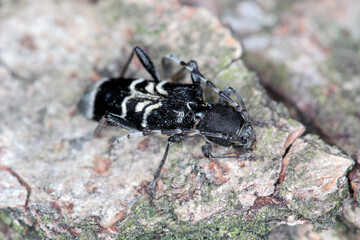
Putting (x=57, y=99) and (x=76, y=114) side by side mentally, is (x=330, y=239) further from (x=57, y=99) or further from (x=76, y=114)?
(x=57, y=99)

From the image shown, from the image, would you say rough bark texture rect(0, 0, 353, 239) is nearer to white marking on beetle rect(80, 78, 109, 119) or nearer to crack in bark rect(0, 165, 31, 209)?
crack in bark rect(0, 165, 31, 209)

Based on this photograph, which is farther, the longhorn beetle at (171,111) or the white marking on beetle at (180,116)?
the white marking on beetle at (180,116)

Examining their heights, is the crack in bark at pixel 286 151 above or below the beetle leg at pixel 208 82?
below

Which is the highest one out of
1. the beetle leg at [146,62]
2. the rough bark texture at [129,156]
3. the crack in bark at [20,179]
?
the beetle leg at [146,62]

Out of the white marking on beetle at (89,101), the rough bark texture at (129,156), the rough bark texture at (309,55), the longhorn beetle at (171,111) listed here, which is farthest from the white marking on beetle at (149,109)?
the rough bark texture at (309,55)

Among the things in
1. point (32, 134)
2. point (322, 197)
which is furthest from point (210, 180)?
point (32, 134)

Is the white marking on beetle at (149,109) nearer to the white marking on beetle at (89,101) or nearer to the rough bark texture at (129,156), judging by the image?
the rough bark texture at (129,156)

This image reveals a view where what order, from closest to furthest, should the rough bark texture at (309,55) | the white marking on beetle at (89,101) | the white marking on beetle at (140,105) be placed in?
the white marking on beetle at (140,105), the white marking on beetle at (89,101), the rough bark texture at (309,55)

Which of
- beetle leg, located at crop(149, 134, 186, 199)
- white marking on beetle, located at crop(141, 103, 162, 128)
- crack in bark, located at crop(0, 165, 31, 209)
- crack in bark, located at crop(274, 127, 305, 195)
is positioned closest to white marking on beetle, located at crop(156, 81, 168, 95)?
white marking on beetle, located at crop(141, 103, 162, 128)
